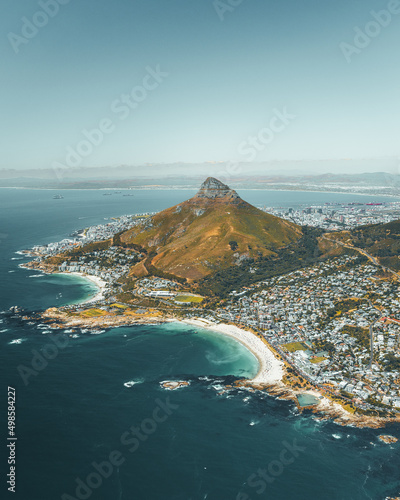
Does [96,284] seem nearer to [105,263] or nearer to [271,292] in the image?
[105,263]

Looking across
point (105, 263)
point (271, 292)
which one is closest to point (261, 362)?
point (271, 292)

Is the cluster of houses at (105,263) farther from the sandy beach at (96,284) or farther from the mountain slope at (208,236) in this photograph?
the mountain slope at (208,236)

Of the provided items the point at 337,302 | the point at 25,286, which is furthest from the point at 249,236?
the point at 25,286

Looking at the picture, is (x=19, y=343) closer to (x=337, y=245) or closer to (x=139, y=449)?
(x=139, y=449)

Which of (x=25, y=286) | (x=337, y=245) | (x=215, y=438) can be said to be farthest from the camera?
(x=337, y=245)

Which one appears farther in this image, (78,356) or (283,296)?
(283,296)

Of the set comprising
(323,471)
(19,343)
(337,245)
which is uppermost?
(337,245)
